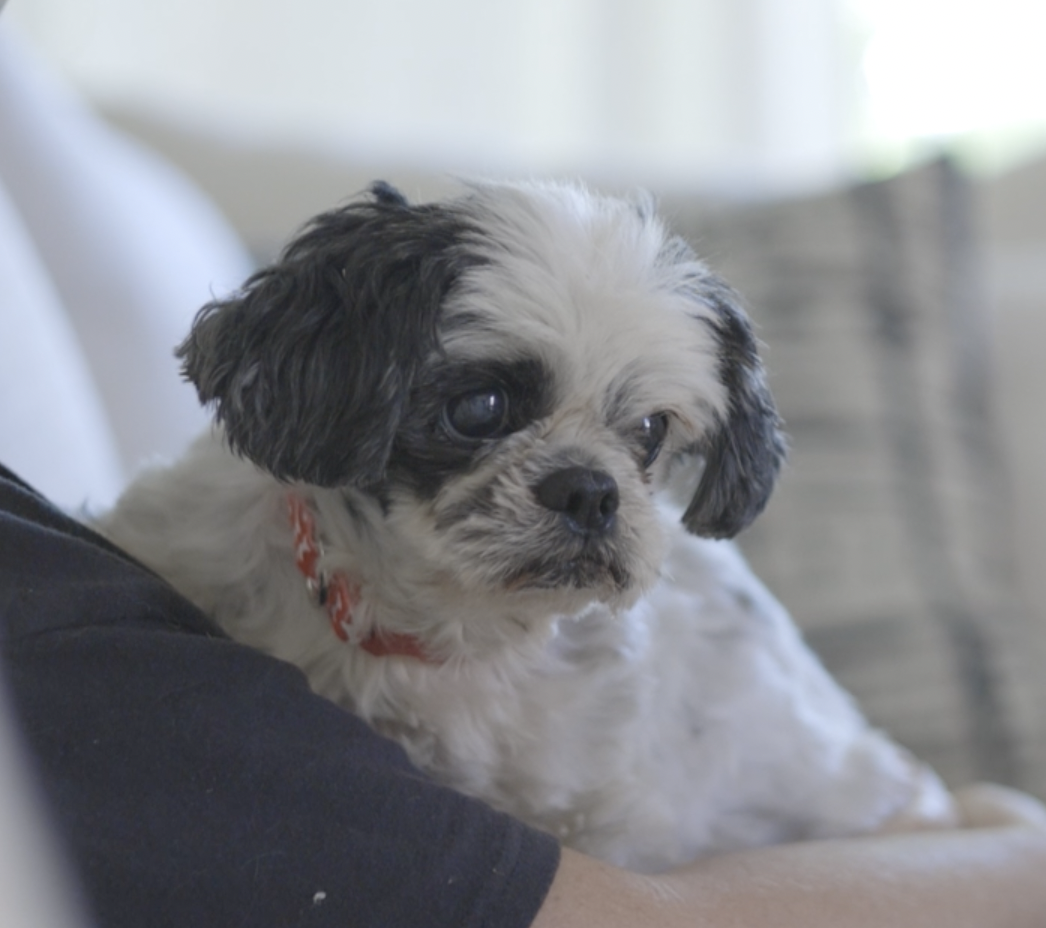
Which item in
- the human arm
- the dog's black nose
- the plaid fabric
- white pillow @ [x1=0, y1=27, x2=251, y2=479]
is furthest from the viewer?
the plaid fabric

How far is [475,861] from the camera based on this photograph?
77 centimetres

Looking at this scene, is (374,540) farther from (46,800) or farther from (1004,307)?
(1004,307)

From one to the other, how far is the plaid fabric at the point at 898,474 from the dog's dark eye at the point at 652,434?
82 centimetres

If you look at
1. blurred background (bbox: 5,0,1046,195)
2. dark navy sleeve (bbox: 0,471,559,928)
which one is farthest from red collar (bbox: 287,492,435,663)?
blurred background (bbox: 5,0,1046,195)

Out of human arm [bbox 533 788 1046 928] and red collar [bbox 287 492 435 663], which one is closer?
human arm [bbox 533 788 1046 928]

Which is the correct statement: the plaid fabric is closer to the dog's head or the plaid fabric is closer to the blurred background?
the blurred background

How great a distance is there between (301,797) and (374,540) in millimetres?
289

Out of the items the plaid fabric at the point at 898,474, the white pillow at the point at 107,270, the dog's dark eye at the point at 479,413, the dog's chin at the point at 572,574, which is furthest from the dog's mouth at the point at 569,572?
the plaid fabric at the point at 898,474

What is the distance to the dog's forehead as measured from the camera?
947 millimetres

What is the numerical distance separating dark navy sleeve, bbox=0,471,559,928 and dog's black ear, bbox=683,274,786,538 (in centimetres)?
43

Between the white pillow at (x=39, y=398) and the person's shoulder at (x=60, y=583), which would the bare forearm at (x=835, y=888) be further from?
the white pillow at (x=39, y=398)

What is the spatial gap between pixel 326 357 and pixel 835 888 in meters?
0.58

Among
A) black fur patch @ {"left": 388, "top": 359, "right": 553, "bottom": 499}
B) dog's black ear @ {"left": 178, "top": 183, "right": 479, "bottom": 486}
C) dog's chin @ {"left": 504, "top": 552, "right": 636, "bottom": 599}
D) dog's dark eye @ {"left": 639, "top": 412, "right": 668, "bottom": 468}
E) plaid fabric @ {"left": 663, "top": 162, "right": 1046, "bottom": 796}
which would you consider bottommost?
plaid fabric @ {"left": 663, "top": 162, "right": 1046, "bottom": 796}

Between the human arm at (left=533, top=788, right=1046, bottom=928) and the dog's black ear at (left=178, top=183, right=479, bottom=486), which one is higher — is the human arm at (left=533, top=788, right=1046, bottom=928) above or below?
below
